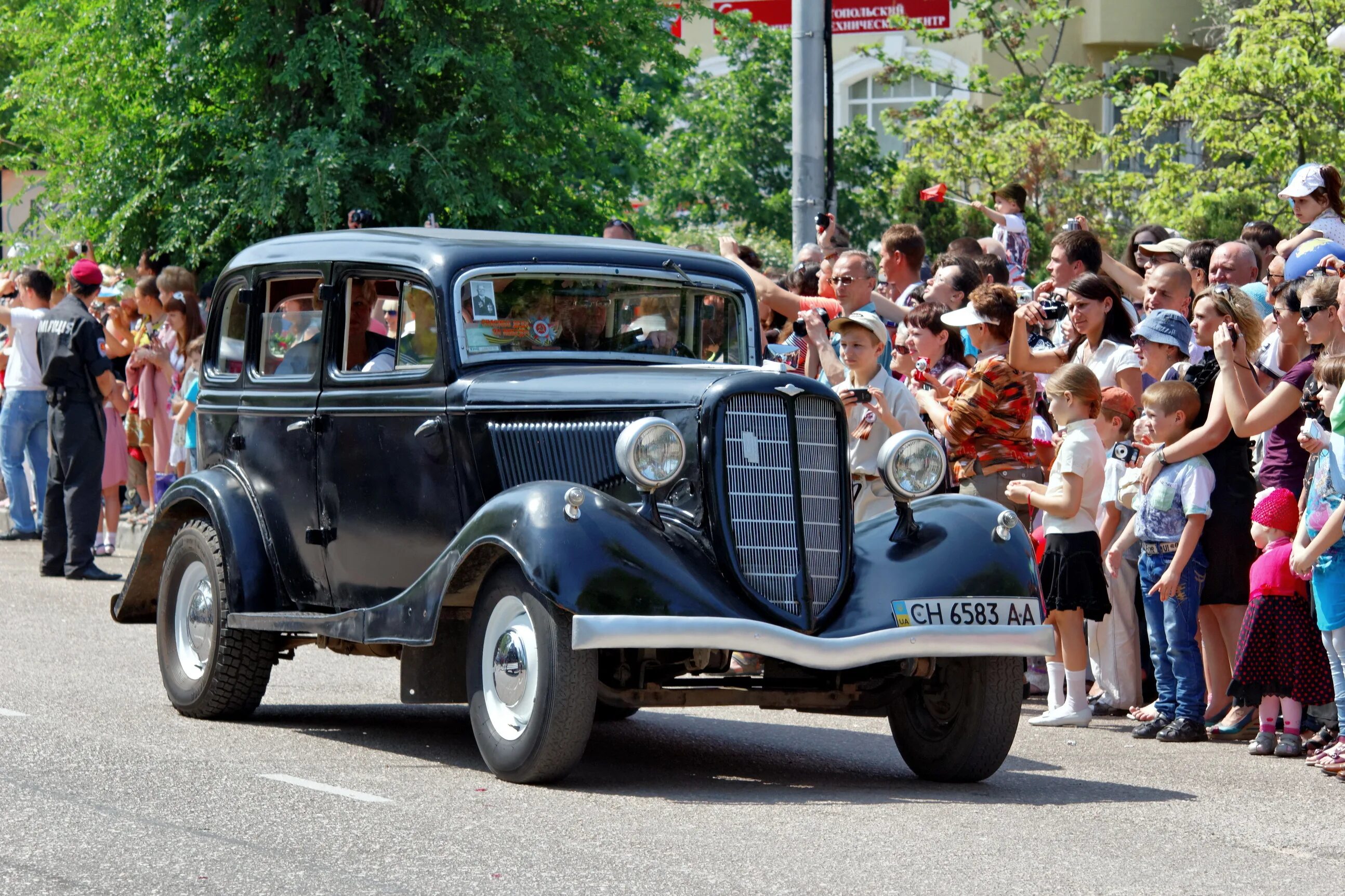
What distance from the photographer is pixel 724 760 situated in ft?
25.8

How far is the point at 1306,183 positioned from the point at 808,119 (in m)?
4.56

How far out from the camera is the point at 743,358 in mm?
8648

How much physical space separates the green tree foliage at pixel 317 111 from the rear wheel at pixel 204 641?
825 centimetres

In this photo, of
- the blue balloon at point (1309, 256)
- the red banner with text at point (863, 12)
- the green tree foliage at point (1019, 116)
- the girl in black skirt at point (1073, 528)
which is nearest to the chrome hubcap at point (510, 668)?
the girl in black skirt at point (1073, 528)

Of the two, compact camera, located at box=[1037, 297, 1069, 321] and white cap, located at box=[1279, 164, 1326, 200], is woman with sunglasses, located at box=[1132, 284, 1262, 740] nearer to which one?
compact camera, located at box=[1037, 297, 1069, 321]

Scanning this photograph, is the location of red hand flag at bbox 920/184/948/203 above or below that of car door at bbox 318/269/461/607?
above

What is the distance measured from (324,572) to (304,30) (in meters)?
10.2

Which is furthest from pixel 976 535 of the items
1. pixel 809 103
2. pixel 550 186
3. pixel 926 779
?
pixel 550 186

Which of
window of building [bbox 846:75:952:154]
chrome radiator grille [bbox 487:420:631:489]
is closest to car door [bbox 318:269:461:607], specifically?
chrome radiator grille [bbox 487:420:631:489]

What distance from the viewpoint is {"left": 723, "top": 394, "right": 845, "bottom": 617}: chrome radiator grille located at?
6.98 metres

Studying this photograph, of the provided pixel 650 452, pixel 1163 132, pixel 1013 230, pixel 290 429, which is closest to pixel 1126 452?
pixel 650 452

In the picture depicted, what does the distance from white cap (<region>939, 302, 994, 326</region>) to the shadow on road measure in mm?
2153

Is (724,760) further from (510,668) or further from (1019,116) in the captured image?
(1019,116)

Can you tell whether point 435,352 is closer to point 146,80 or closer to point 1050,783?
point 1050,783
